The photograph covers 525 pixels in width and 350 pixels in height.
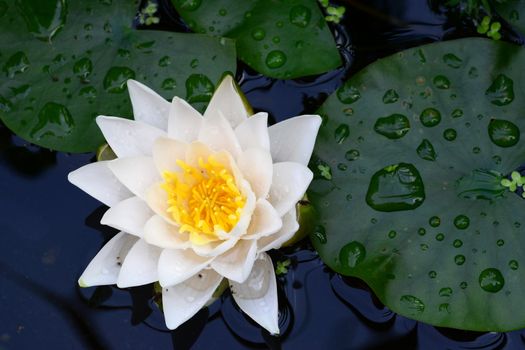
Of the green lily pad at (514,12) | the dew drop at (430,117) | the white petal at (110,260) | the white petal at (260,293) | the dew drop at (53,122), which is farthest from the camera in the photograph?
the green lily pad at (514,12)

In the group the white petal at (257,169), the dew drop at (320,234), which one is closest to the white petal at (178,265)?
the white petal at (257,169)

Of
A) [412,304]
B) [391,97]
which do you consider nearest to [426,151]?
[391,97]

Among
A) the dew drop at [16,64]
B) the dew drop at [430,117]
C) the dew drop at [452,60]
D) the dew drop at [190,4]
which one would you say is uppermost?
the dew drop at [190,4]

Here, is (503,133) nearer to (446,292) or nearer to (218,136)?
(446,292)

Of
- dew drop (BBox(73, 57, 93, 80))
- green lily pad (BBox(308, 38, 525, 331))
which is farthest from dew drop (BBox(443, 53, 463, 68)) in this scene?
dew drop (BBox(73, 57, 93, 80))

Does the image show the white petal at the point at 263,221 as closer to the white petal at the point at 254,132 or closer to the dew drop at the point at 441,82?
the white petal at the point at 254,132

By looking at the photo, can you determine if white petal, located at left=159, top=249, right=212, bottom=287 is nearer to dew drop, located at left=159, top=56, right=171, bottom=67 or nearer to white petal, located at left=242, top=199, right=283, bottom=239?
white petal, located at left=242, top=199, right=283, bottom=239

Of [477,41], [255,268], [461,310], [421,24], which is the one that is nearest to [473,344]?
[461,310]

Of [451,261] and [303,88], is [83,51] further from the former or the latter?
[451,261]
